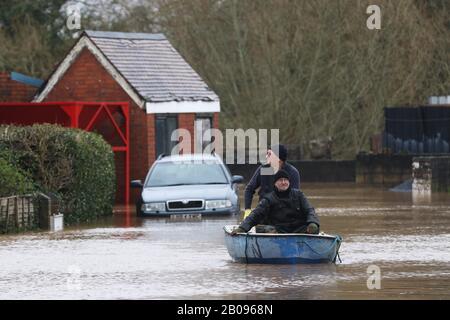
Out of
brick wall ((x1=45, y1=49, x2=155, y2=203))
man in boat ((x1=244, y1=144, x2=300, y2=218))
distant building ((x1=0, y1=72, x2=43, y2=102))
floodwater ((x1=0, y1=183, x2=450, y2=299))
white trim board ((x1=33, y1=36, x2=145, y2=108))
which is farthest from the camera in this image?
distant building ((x1=0, y1=72, x2=43, y2=102))

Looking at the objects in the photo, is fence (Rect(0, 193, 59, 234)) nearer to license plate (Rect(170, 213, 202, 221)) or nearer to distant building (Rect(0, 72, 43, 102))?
license plate (Rect(170, 213, 202, 221))

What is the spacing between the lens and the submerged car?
1251 inches

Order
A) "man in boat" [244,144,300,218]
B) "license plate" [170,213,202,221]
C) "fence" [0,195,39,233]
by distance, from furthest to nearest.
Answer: "license plate" [170,213,202,221]
"fence" [0,195,39,233]
"man in boat" [244,144,300,218]

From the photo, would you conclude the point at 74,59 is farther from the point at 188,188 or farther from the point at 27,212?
the point at 27,212

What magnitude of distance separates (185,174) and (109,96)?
24.9 ft

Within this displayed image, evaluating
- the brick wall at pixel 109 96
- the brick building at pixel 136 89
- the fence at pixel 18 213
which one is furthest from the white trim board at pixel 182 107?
the fence at pixel 18 213

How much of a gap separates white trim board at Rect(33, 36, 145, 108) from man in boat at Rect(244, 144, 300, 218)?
58.8ft

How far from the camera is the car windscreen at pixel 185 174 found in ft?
108

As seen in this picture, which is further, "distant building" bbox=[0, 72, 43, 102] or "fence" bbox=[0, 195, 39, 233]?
"distant building" bbox=[0, 72, 43, 102]

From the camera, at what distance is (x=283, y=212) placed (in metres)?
20.7

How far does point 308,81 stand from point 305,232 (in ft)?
101

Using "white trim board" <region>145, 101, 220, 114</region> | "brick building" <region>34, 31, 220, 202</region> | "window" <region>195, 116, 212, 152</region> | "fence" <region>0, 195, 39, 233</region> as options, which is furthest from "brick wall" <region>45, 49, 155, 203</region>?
"fence" <region>0, 195, 39, 233</region>

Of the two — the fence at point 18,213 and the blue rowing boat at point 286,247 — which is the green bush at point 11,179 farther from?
the blue rowing boat at point 286,247

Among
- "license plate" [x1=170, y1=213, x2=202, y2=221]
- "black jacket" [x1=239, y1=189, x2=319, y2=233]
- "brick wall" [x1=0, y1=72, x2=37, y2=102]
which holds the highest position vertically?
"brick wall" [x1=0, y1=72, x2=37, y2=102]
